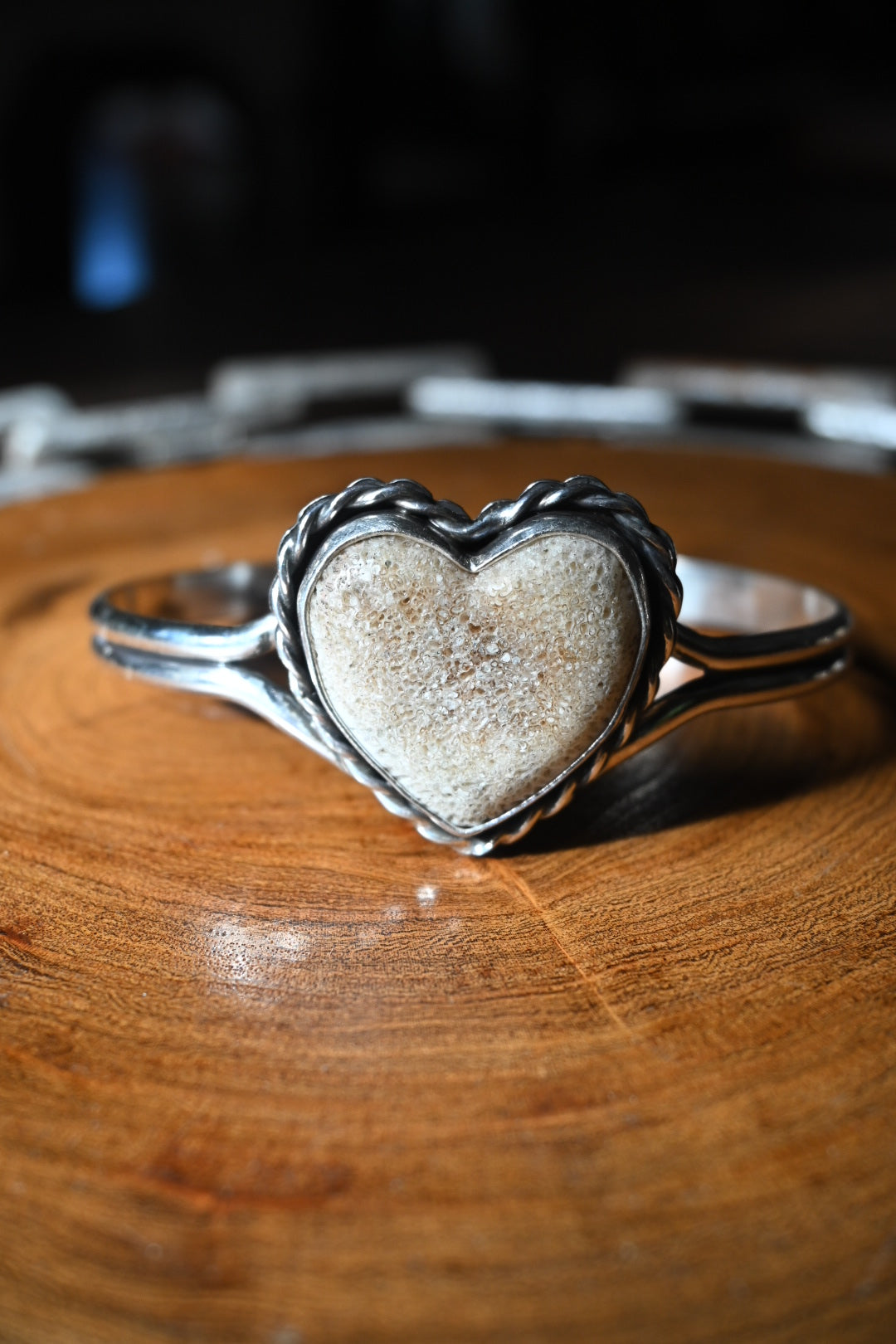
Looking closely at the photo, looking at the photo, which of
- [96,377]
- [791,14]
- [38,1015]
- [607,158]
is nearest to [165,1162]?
[38,1015]

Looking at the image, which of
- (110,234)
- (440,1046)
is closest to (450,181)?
(110,234)

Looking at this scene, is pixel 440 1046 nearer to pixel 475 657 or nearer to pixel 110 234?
pixel 475 657

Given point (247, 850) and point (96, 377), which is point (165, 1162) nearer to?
point (247, 850)

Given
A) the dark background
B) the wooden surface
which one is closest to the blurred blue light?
the dark background

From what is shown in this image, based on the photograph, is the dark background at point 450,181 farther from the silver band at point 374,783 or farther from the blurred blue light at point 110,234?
the silver band at point 374,783

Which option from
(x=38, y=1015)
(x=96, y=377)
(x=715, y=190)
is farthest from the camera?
(x=715, y=190)

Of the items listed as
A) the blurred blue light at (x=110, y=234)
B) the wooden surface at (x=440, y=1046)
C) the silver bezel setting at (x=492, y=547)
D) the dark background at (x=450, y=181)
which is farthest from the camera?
the blurred blue light at (x=110, y=234)

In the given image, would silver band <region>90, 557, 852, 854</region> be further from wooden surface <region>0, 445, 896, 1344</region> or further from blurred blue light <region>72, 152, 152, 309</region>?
blurred blue light <region>72, 152, 152, 309</region>

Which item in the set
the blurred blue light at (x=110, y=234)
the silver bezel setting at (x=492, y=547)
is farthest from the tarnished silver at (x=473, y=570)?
the blurred blue light at (x=110, y=234)
